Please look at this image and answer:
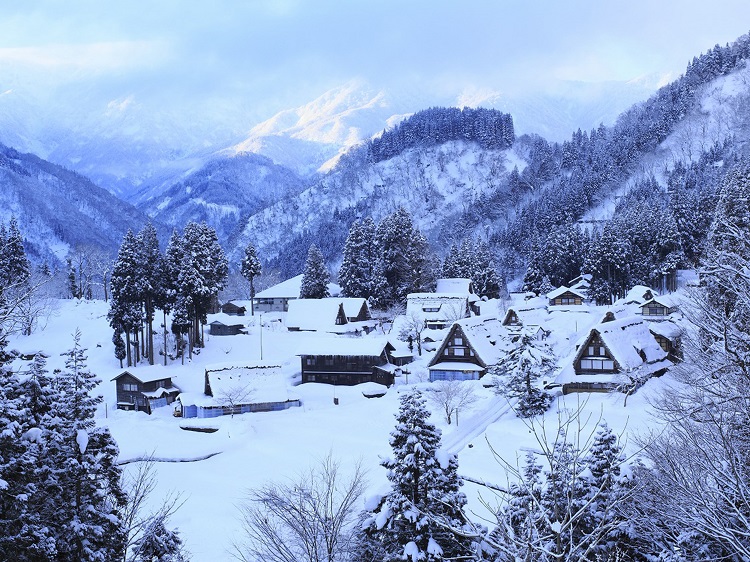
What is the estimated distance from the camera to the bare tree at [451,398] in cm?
3597

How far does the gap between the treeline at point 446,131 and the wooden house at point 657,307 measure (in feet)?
414

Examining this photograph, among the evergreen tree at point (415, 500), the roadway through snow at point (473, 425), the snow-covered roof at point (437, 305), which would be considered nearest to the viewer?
the evergreen tree at point (415, 500)

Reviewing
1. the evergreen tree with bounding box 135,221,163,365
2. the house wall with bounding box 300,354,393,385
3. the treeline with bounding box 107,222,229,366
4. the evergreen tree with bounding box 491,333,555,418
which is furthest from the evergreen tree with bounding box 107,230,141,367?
the evergreen tree with bounding box 491,333,555,418

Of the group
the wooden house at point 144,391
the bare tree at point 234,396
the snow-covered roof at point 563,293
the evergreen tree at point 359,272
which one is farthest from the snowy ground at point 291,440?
the snow-covered roof at point 563,293

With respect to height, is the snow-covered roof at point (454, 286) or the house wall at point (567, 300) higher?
the snow-covered roof at point (454, 286)

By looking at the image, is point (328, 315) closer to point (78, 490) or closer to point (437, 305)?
point (437, 305)

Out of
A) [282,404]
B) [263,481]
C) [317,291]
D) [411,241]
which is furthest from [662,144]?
[263,481]

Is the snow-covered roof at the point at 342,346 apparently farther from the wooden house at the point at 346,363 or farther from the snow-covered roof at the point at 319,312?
the snow-covered roof at the point at 319,312

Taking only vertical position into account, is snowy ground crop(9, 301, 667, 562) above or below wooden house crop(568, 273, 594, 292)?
below

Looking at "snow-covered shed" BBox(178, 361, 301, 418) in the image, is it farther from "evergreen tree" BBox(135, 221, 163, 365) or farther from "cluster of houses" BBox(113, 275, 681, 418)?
"evergreen tree" BBox(135, 221, 163, 365)

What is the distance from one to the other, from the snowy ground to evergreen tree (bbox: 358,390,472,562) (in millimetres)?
3899

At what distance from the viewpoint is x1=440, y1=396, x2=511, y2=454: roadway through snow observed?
30984 millimetres

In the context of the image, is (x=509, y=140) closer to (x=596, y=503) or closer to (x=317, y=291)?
(x=317, y=291)

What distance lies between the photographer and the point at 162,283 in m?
54.2
